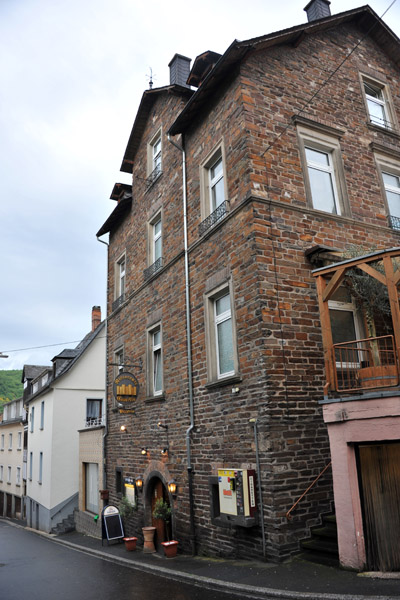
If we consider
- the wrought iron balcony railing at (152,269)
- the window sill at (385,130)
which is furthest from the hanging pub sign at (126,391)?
the window sill at (385,130)

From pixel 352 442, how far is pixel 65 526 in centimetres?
1850

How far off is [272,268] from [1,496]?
37102 mm

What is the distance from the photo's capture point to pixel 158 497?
39.8 ft

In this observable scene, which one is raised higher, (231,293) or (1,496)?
(231,293)

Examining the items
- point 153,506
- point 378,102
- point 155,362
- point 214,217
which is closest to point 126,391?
point 155,362

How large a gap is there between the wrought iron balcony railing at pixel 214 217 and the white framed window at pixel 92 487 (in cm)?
1035

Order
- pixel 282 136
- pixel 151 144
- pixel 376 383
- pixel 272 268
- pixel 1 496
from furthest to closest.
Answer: pixel 1 496, pixel 151 144, pixel 282 136, pixel 272 268, pixel 376 383

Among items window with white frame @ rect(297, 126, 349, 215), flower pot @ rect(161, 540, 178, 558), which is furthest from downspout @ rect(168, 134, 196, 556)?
window with white frame @ rect(297, 126, 349, 215)

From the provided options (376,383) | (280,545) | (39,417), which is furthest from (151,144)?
(39,417)

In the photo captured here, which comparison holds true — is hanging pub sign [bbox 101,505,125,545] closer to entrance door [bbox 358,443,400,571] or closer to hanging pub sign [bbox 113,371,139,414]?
hanging pub sign [bbox 113,371,139,414]

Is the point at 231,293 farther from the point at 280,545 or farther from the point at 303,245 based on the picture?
the point at 280,545

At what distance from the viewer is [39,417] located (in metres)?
26.3

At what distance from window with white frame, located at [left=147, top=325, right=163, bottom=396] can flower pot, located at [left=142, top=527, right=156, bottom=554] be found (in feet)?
10.5

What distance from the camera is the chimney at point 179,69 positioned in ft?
48.2
